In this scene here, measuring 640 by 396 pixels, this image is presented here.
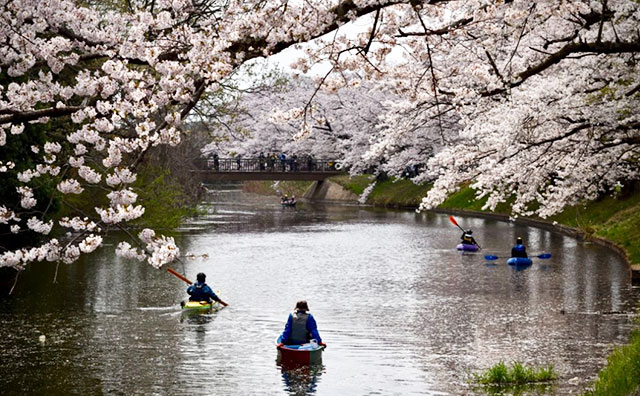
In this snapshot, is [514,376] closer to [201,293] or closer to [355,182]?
[201,293]

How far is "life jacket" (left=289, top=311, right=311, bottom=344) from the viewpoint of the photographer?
18.4 meters

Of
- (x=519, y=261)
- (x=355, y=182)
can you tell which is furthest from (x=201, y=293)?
(x=355, y=182)

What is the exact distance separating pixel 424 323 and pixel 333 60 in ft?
38.1

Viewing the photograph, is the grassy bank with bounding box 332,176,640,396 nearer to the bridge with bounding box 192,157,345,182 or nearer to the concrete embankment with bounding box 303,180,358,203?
the concrete embankment with bounding box 303,180,358,203

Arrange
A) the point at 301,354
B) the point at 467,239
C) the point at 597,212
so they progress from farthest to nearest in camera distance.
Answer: the point at 597,212 < the point at 467,239 < the point at 301,354

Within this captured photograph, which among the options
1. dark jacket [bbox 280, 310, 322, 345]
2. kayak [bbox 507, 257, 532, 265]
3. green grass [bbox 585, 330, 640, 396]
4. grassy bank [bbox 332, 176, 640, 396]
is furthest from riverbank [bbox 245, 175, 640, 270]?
green grass [bbox 585, 330, 640, 396]

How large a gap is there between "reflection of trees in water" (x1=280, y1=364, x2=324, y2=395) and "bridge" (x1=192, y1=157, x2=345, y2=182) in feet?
181

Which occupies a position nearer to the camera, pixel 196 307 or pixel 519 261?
pixel 196 307

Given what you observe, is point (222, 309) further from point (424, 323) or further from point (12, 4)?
point (12, 4)

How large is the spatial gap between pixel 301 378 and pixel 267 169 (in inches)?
2521

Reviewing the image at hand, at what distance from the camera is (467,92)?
51.0 ft

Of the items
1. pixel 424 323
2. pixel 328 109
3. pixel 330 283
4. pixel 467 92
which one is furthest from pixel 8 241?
pixel 328 109

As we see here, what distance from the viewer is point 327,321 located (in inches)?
896

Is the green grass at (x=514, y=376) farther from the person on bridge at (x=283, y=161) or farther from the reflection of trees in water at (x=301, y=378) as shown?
the person on bridge at (x=283, y=161)
